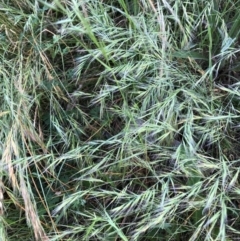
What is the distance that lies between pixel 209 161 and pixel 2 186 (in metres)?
0.53

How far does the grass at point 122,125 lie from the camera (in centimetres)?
111

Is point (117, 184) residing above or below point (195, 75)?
below

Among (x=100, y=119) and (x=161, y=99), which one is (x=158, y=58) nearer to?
(x=161, y=99)

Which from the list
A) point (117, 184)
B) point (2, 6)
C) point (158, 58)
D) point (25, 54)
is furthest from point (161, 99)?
point (2, 6)

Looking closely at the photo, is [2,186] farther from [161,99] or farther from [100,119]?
[161,99]

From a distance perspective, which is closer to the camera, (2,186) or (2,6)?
(2,186)

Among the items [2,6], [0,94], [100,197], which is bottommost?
[100,197]

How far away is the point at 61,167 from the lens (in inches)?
45.9

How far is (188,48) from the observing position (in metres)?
1.23

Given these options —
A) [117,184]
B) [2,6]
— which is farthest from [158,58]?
[2,6]

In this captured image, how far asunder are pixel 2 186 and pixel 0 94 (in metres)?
0.27

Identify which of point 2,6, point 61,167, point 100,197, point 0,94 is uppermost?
Result: point 2,6

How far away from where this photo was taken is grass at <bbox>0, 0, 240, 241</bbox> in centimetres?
111

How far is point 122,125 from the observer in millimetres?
1241
